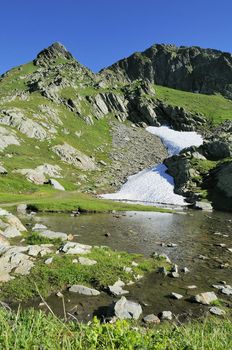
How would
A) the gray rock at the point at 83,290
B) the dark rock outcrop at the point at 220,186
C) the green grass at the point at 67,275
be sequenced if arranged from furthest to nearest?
1. the dark rock outcrop at the point at 220,186
2. the gray rock at the point at 83,290
3. the green grass at the point at 67,275

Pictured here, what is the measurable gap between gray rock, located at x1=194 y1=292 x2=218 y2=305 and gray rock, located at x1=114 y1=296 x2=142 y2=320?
431cm

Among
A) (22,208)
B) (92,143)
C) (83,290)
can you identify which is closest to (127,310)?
(83,290)

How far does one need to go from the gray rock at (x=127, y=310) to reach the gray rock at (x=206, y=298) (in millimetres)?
4306

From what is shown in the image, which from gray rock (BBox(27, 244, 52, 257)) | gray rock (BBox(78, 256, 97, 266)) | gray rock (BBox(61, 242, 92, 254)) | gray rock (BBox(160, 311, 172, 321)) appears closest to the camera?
gray rock (BBox(160, 311, 172, 321))

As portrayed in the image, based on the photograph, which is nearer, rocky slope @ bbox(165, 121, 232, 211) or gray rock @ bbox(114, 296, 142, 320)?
gray rock @ bbox(114, 296, 142, 320)

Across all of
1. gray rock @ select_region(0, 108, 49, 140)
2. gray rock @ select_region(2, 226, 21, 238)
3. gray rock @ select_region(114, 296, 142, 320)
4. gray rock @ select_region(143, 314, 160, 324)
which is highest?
gray rock @ select_region(0, 108, 49, 140)

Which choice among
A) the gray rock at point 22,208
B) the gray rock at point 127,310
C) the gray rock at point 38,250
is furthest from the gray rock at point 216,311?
the gray rock at point 22,208

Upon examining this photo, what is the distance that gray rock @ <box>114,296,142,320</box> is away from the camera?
18.3 metres

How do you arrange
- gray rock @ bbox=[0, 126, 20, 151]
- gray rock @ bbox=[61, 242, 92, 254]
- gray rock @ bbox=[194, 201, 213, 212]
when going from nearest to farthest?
1. gray rock @ bbox=[61, 242, 92, 254]
2. gray rock @ bbox=[194, 201, 213, 212]
3. gray rock @ bbox=[0, 126, 20, 151]

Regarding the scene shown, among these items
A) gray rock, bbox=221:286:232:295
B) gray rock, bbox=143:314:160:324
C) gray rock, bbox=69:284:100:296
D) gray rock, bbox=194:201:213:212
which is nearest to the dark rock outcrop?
gray rock, bbox=194:201:213:212

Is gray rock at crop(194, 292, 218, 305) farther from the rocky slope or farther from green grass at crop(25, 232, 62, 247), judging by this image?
the rocky slope

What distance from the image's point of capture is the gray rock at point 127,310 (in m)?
18.3

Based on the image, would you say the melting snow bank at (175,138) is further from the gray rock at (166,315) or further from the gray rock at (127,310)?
Result: the gray rock at (127,310)

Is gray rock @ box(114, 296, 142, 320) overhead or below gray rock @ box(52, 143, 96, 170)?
below
